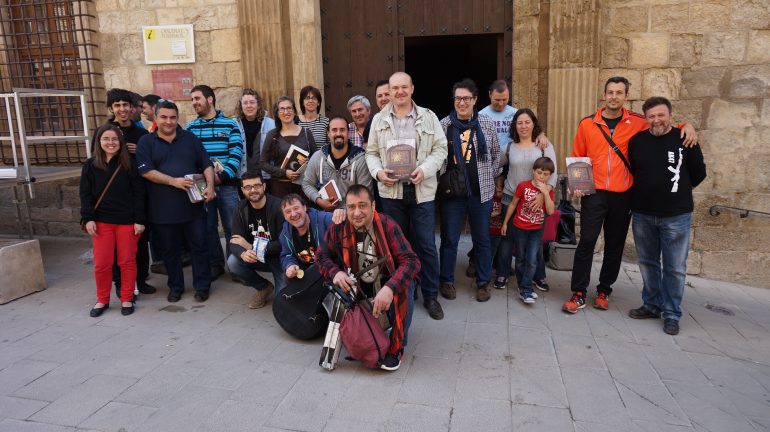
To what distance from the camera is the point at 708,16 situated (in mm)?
5344

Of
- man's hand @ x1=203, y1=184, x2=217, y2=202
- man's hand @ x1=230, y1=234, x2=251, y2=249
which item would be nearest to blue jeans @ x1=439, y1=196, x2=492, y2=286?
man's hand @ x1=230, y1=234, x2=251, y2=249

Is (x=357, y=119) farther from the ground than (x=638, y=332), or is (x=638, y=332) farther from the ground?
(x=357, y=119)

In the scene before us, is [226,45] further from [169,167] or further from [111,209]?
[111,209]

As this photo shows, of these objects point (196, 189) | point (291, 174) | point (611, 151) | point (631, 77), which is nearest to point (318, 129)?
point (291, 174)

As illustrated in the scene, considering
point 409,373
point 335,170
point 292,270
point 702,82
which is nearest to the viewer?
point 409,373

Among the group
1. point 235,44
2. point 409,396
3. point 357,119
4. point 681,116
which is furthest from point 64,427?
point 681,116

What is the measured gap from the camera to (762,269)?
5633 millimetres

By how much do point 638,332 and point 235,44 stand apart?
5.38 meters

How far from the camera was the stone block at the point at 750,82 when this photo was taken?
5.30m

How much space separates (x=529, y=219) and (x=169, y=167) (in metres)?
3.14

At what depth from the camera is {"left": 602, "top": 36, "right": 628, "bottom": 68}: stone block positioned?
5.59m

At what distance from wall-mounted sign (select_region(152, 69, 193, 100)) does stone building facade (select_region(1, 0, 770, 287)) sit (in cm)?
113

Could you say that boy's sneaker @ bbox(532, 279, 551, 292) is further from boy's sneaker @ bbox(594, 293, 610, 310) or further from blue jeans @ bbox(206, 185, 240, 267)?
blue jeans @ bbox(206, 185, 240, 267)

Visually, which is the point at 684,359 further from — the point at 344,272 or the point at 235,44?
the point at 235,44
